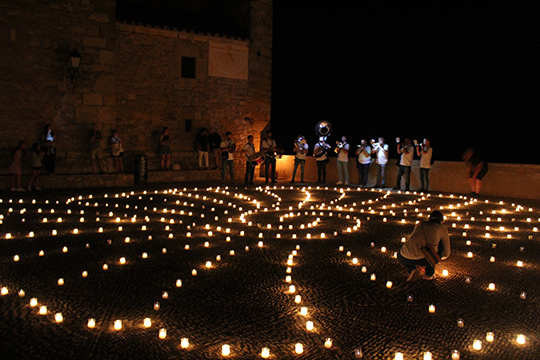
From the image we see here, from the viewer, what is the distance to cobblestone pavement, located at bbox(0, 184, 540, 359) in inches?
133

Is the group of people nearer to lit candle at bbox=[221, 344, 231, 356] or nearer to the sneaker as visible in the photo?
the sneaker

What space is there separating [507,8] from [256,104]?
921cm

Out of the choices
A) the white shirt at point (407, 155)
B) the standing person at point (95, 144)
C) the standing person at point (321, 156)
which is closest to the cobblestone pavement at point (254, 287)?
the white shirt at point (407, 155)

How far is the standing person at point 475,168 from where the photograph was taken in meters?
12.0

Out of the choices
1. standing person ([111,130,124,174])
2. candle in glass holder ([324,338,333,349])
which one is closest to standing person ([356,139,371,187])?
standing person ([111,130,124,174])

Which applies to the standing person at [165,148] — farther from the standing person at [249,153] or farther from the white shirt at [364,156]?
the white shirt at [364,156]

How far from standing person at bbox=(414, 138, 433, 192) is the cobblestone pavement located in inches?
175

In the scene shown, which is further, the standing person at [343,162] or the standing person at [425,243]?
the standing person at [343,162]

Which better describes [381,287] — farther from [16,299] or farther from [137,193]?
[137,193]

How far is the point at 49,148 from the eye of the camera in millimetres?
12750

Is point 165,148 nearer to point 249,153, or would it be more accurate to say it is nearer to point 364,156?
point 249,153

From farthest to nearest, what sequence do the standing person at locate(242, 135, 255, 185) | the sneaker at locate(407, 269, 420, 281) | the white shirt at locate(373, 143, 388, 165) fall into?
the white shirt at locate(373, 143, 388, 165)
the standing person at locate(242, 135, 255, 185)
the sneaker at locate(407, 269, 420, 281)

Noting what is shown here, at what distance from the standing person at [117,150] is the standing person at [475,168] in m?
9.57

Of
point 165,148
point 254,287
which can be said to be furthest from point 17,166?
point 254,287
